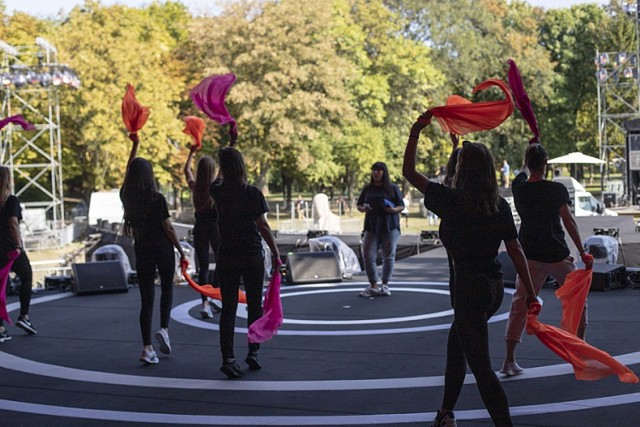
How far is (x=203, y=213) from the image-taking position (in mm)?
10477

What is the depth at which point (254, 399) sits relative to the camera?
263 inches

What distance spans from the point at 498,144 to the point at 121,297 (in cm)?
4223

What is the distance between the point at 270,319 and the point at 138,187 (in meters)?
1.72

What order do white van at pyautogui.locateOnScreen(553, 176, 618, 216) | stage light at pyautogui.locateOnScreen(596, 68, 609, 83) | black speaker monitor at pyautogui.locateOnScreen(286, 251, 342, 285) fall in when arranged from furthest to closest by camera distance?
stage light at pyautogui.locateOnScreen(596, 68, 609, 83) < white van at pyautogui.locateOnScreen(553, 176, 618, 216) < black speaker monitor at pyautogui.locateOnScreen(286, 251, 342, 285)

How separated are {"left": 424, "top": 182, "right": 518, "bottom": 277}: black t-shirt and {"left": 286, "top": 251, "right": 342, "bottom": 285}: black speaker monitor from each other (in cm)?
920

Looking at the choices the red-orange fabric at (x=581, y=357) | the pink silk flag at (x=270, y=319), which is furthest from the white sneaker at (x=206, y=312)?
the red-orange fabric at (x=581, y=357)

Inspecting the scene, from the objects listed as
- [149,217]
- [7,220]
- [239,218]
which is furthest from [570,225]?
[7,220]

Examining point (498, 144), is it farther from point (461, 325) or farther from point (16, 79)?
point (461, 325)

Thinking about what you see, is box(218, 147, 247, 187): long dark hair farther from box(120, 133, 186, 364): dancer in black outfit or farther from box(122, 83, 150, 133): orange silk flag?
box(122, 83, 150, 133): orange silk flag

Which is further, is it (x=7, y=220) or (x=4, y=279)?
(x=4, y=279)

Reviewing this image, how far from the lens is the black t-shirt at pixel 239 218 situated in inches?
296

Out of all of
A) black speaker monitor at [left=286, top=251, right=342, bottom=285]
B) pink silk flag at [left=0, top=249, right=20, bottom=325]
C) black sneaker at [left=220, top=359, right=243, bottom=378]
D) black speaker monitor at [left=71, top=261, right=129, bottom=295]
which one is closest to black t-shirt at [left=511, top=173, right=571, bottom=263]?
black sneaker at [left=220, top=359, right=243, bottom=378]

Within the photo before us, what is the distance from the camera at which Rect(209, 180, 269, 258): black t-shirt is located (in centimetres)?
752

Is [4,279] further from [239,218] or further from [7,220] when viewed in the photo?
[239,218]
